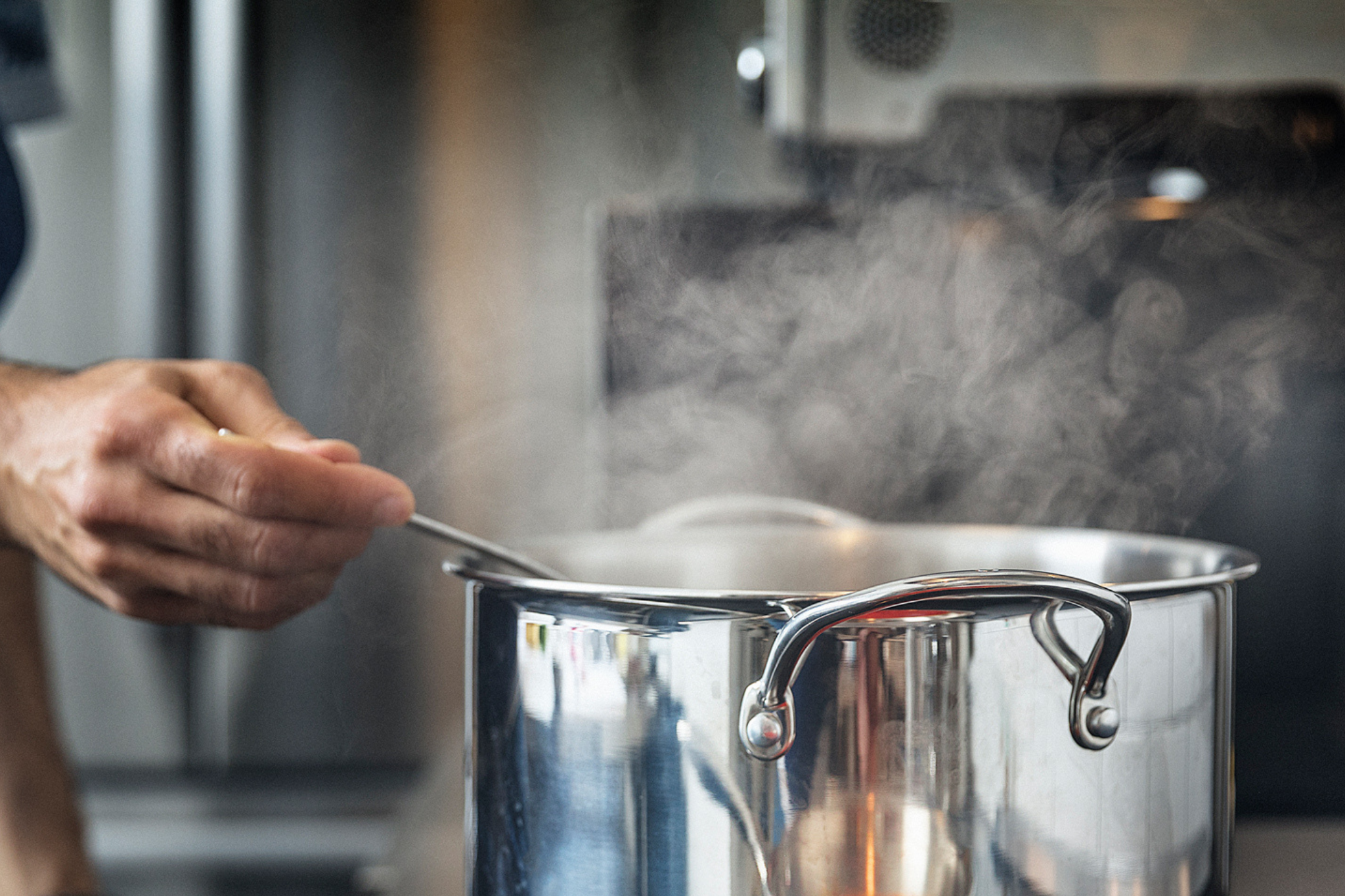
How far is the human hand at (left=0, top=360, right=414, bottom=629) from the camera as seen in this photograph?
352 millimetres

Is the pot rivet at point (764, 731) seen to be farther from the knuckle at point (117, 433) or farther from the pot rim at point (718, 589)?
the knuckle at point (117, 433)

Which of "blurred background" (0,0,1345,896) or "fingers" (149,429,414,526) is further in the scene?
"blurred background" (0,0,1345,896)

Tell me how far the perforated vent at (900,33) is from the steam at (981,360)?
0.17m

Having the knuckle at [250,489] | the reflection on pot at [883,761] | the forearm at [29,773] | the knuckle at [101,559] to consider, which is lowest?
the forearm at [29,773]

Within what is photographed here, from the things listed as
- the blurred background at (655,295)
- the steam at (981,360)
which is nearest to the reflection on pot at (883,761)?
the blurred background at (655,295)

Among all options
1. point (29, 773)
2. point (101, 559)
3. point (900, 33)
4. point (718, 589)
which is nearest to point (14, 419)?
point (101, 559)

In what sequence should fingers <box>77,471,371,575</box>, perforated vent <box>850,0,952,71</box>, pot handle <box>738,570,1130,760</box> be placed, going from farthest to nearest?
perforated vent <box>850,0,952,71</box>, fingers <box>77,471,371,575</box>, pot handle <box>738,570,1130,760</box>

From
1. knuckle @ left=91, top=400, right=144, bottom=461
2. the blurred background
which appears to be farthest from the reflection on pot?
the blurred background

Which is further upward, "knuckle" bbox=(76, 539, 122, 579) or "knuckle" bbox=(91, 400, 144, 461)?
"knuckle" bbox=(91, 400, 144, 461)

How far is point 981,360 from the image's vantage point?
91 cm

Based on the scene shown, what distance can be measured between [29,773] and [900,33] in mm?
843

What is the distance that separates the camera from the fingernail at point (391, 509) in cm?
36

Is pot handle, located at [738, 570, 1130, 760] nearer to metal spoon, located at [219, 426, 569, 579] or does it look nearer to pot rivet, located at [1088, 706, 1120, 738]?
pot rivet, located at [1088, 706, 1120, 738]

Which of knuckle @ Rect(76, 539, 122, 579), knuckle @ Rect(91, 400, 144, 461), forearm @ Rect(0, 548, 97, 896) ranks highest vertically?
knuckle @ Rect(91, 400, 144, 461)
